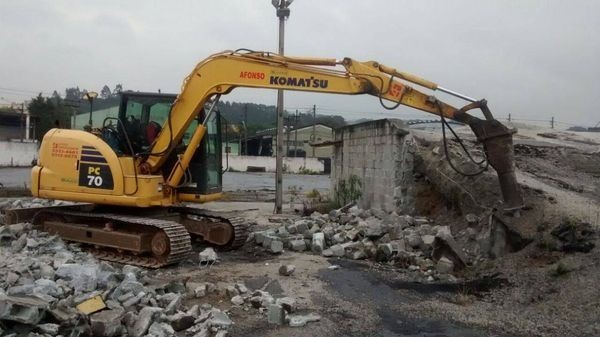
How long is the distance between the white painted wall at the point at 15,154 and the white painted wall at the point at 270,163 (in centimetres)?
1643

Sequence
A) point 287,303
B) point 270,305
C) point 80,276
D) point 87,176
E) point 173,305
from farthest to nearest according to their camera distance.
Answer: point 87,176
point 80,276
point 287,303
point 270,305
point 173,305

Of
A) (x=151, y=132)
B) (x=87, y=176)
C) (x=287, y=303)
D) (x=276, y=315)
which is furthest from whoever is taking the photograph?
(x=151, y=132)

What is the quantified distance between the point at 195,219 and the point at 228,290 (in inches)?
169

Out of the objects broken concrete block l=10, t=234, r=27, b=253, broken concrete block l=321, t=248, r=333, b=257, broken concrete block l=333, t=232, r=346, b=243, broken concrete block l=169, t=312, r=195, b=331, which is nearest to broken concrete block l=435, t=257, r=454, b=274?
broken concrete block l=321, t=248, r=333, b=257

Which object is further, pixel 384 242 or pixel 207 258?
pixel 384 242

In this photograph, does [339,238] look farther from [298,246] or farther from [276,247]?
[276,247]

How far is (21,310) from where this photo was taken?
541 centimetres

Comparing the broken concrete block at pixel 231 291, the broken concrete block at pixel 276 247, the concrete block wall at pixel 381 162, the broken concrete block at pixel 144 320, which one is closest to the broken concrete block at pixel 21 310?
the broken concrete block at pixel 144 320

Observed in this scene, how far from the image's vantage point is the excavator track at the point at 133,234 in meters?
9.45

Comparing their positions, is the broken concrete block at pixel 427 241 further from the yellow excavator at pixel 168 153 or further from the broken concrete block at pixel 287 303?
the broken concrete block at pixel 287 303

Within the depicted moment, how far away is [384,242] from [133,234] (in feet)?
14.7

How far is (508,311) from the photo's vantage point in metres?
7.34

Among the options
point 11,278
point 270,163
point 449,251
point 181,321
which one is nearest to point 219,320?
point 181,321

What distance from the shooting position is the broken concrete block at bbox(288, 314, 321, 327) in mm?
6465
